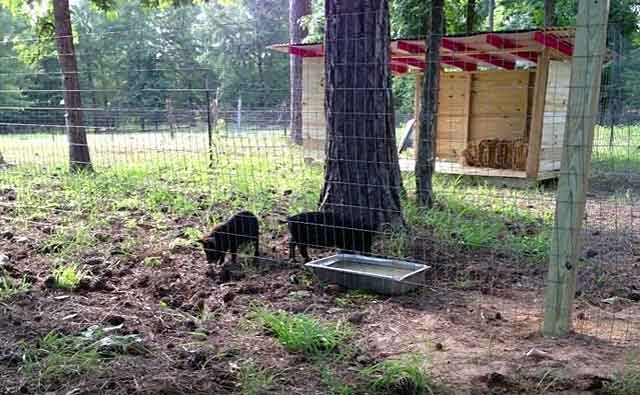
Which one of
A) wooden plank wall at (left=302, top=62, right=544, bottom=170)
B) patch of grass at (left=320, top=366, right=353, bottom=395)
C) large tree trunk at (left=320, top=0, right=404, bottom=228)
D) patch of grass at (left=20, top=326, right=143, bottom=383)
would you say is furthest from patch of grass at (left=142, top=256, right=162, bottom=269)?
wooden plank wall at (left=302, top=62, right=544, bottom=170)

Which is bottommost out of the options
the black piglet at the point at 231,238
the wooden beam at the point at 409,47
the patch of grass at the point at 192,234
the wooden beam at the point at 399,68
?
the patch of grass at the point at 192,234

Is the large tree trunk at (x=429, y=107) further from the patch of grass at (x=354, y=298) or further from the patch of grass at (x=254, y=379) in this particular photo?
the patch of grass at (x=254, y=379)

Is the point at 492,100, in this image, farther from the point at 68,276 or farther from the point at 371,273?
the point at 68,276

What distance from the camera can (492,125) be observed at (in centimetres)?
1156

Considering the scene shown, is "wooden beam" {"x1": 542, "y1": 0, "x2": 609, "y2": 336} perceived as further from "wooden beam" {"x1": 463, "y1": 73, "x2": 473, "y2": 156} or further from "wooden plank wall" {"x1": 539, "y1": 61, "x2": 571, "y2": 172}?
"wooden beam" {"x1": 463, "y1": 73, "x2": 473, "y2": 156}

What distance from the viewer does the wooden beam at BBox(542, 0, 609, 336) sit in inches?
117

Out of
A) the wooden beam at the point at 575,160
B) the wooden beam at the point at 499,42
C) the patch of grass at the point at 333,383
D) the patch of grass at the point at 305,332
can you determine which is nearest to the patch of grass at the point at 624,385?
the wooden beam at the point at 575,160

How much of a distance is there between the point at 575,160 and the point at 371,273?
1753 mm

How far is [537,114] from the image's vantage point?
907cm

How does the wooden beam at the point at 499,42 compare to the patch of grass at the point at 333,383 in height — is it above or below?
above

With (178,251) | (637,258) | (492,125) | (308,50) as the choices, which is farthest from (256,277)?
(492,125)

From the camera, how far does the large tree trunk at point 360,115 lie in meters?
4.98

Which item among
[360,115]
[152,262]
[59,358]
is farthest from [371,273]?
[59,358]

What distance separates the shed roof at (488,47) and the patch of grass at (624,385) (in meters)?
5.06
